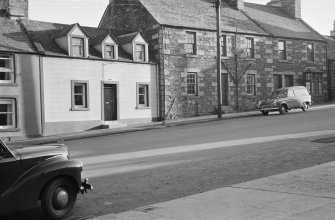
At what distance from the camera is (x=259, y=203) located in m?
7.38

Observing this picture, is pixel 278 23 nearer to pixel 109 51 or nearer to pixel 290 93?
pixel 290 93

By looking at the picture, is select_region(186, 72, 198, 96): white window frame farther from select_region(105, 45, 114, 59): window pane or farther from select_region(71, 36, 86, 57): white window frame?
select_region(71, 36, 86, 57): white window frame

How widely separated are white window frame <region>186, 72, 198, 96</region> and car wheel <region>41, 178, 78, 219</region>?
24.5 metres

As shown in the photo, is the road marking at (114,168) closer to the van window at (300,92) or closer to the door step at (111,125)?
the door step at (111,125)

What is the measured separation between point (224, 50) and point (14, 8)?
1553 centimetres

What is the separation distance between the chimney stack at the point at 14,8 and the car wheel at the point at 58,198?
2275 cm

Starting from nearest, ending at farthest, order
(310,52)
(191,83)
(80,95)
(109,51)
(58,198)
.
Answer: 1. (58,198)
2. (80,95)
3. (109,51)
4. (191,83)
5. (310,52)

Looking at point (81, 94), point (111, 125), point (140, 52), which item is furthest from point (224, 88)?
point (81, 94)

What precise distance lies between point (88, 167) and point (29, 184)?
222 inches

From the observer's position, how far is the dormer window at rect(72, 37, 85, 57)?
2670 centimetres

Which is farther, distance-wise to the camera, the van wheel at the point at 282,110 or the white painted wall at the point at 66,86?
the van wheel at the point at 282,110

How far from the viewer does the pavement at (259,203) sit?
6707 mm

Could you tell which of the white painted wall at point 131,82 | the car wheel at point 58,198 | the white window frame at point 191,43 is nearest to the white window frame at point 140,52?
the white painted wall at point 131,82

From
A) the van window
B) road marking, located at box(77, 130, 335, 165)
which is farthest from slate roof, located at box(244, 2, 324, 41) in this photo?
road marking, located at box(77, 130, 335, 165)
